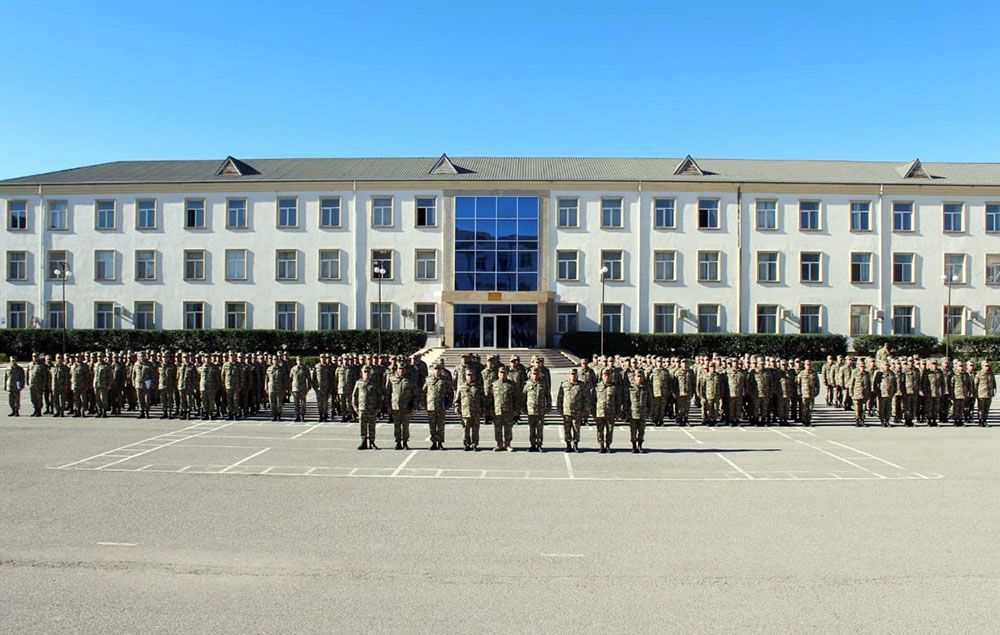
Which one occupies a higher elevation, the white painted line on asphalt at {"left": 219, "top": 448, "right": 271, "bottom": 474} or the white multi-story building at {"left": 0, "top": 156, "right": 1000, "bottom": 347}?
the white multi-story building at {"left": 0, "top": 156, "right": 1000, "bottom": 347}

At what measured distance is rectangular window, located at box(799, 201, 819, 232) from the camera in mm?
43188

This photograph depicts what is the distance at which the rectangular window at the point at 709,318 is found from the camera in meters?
43.0

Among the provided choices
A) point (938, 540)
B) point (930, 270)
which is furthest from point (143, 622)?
point (930, 270)

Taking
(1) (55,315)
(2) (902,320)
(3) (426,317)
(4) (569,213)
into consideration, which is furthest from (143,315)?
(2) (902,320)

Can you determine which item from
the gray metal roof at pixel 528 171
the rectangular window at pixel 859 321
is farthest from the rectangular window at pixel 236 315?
the rectangular window at pixel 859 321

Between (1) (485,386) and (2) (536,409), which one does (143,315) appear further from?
(2) (536,409)

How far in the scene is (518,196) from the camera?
1687 inches

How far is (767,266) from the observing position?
43125mm

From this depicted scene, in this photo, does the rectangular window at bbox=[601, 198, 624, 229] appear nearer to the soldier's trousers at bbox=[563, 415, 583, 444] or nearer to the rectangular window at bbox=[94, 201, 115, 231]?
the rectangular window at bbox=[94, 201, 115, 231]

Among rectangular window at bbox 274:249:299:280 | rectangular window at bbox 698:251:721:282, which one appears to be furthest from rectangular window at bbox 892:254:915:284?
rectangular window at bbox 274:249:299:280

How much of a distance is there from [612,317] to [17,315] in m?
34.4

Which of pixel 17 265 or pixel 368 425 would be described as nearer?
pixel 368 425

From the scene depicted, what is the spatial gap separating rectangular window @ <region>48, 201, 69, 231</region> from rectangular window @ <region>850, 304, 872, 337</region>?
4558 centimetres

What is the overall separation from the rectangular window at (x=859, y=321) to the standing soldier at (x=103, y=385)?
1501 inches
